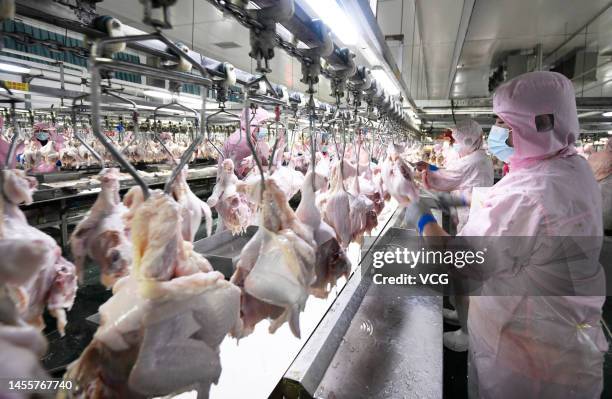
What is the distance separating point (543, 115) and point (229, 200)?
1875 mm

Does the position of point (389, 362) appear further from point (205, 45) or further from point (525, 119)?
point (205, 45)

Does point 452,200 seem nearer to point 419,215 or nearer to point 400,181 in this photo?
point 400,181

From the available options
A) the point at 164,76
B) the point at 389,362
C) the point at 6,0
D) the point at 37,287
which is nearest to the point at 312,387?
the point at 389,362

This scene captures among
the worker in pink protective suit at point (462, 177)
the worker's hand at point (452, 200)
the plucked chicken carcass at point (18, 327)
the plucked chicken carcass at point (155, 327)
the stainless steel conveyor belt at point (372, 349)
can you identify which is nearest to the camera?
the plucked chicken carcass at point (18, 327)

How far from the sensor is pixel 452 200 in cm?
469

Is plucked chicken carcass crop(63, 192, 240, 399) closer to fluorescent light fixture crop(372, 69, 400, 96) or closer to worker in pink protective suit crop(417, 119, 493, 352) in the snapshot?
fluorescent light fixture crop(372, 69, 400, 96)

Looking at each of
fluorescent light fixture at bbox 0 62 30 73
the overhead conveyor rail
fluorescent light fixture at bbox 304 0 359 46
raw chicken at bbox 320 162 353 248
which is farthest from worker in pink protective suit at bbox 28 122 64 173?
raw chicken at bbox 320 162 353 248

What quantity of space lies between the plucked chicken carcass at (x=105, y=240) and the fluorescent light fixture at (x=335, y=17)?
4.11 ft

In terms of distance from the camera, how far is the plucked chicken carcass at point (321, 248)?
64.1 inches

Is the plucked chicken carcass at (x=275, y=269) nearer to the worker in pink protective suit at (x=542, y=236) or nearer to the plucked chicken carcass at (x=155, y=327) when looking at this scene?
the plucked chicken carcass at (x=155, y=327)

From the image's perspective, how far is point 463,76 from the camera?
370 inches

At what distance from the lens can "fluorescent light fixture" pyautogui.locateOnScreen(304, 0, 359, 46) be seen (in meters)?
1.73

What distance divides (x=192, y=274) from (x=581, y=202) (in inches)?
71.4

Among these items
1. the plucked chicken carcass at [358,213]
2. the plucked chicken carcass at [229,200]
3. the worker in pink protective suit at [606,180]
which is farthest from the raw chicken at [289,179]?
the worker in pink protective suit at [606,180]
